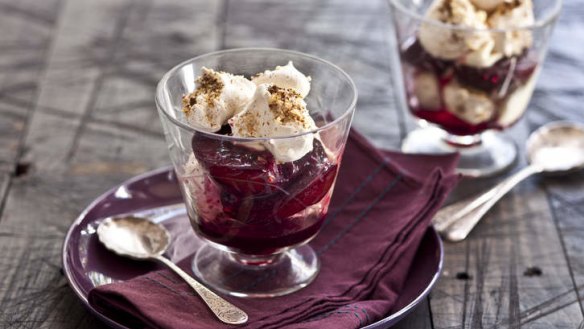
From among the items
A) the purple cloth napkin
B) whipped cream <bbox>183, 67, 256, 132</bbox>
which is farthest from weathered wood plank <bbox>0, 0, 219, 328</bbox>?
whipped cream <bbox>183, 67, 256, 132</bbox>

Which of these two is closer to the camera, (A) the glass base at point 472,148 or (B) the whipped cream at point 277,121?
(B) the whipped cream at point 277,121

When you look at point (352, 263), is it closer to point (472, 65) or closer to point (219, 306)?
point (219, 306)

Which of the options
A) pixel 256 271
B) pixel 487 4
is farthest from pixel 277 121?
pixel 487 4

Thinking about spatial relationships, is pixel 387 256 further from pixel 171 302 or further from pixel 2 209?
pixel 2 209

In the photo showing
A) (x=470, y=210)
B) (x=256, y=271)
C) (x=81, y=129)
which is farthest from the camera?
(x=81, y=129)

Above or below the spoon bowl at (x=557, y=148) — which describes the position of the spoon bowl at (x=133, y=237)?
above

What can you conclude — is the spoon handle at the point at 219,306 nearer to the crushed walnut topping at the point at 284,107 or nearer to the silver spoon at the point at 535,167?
the crushed walnut topping at the point at 284,107

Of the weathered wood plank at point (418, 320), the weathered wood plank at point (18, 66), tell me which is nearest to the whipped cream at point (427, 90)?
the weathered wood plank at point (418, 320)
